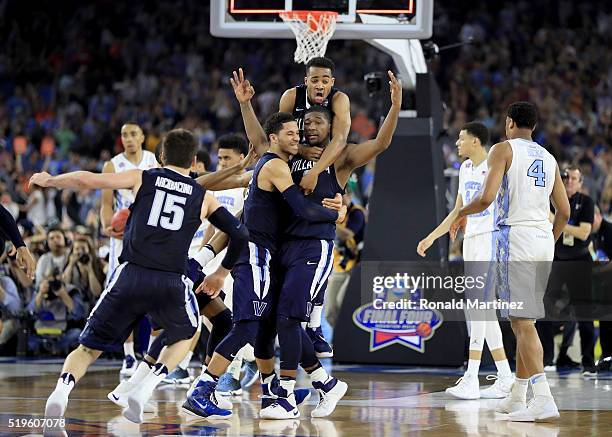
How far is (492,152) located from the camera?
8.11 metres

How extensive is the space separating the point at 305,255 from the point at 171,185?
51.8 inches

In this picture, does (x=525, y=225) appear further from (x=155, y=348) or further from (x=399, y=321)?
(x=399, y=321)

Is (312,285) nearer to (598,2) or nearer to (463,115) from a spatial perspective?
(463,115)

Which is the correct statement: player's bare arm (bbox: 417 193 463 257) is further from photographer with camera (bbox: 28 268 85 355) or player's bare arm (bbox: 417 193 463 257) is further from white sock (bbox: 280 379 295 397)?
photographer with camera (bbox: 28 268 85 355)

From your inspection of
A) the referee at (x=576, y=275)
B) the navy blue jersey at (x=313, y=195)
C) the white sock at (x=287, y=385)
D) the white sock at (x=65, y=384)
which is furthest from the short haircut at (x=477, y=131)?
the white sock at (x=65, y=384)

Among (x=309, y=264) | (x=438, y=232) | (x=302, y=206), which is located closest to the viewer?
(x=302, y=206)

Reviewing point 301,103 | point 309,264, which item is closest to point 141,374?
point 309,264

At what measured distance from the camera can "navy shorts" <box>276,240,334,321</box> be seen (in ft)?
25.7

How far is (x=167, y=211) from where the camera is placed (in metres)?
7.06

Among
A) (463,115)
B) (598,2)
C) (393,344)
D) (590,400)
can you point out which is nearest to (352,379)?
(393,344)

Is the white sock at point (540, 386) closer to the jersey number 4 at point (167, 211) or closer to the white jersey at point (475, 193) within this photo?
the white jersey at point (475, 193)

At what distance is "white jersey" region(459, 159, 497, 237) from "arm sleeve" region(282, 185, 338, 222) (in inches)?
105

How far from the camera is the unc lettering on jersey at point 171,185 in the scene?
23.3 feet

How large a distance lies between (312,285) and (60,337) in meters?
7.16
